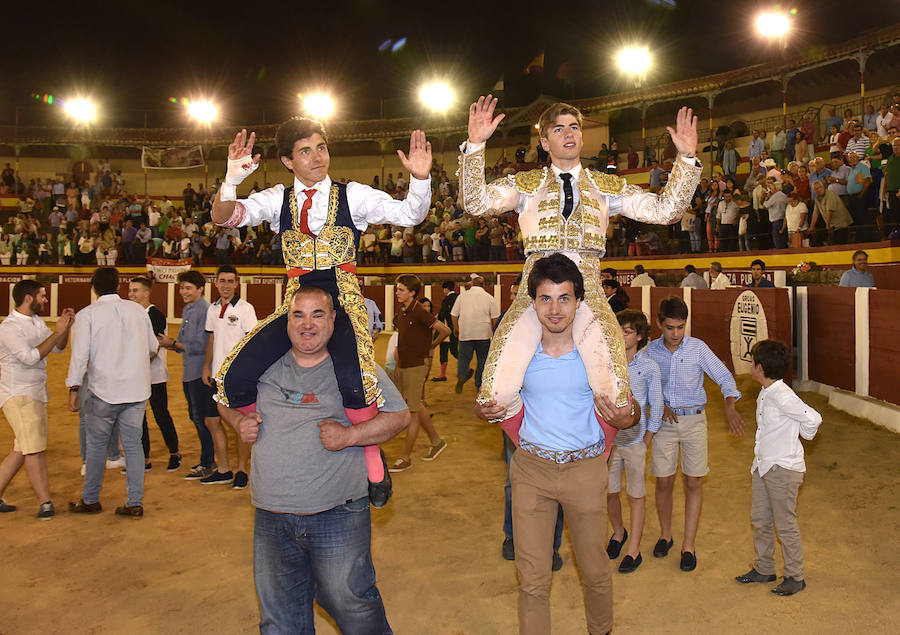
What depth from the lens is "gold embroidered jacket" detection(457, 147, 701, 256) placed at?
3.11 meters

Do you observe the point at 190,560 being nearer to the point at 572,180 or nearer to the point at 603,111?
the point at 572,180

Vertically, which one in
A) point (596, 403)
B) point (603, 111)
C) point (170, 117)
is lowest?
point (596, 403)

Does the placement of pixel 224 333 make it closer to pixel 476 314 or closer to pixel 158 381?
pixel 158 381

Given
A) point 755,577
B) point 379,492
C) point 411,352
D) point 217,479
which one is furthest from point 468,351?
point 379,492

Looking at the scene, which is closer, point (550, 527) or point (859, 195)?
point (550, 527)

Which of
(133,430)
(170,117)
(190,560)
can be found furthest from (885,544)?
(170,117)

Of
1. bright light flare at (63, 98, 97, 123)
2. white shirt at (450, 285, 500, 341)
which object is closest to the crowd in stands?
white shirt at (450, 285, 500, 341)

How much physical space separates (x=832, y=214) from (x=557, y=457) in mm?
10237

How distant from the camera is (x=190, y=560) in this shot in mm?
4352

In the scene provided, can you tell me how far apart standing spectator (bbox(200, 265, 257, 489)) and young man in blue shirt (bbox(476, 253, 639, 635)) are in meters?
3.21

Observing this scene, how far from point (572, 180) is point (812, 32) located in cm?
1973

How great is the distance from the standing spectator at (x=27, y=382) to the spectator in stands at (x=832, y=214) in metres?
10.6

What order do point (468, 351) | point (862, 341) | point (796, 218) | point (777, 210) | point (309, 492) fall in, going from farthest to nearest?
point (777, 210), point (796, 218), point (468, 351), point (862, 341), point (309, 492)

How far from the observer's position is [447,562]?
4.32 meters
